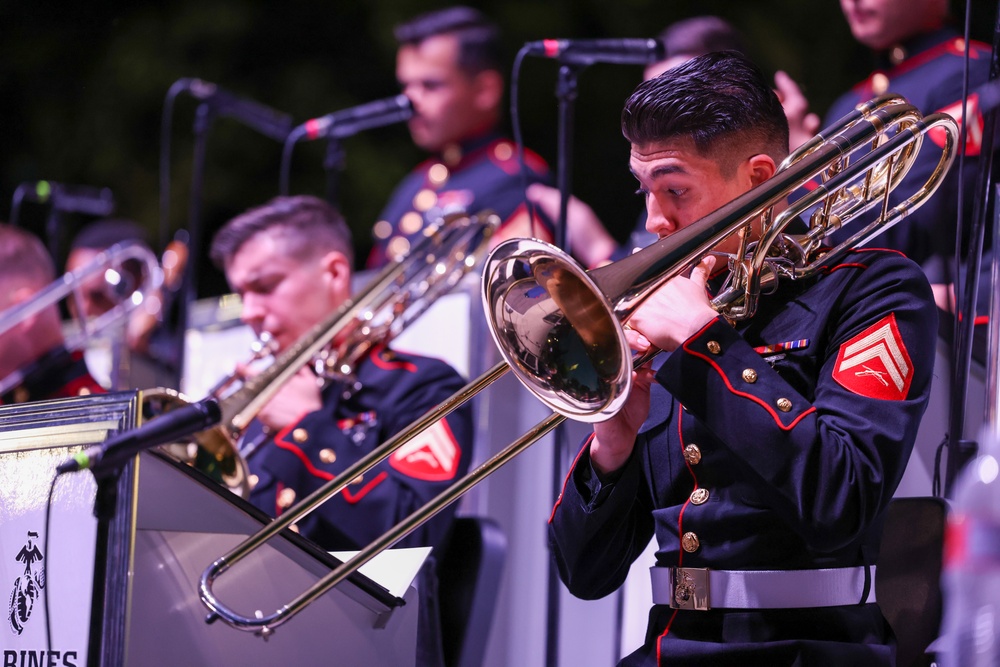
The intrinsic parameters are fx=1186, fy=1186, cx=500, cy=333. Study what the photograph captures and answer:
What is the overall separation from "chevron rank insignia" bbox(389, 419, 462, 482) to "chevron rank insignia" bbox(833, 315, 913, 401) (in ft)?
5.06

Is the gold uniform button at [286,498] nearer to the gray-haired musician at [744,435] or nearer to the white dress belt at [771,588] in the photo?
the gray-haired musician at [744,435]

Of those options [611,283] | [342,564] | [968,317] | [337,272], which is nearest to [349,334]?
[337,272]

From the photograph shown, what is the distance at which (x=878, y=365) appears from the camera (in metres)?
1.70

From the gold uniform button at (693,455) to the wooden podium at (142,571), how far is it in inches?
24.1

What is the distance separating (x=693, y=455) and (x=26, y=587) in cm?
108

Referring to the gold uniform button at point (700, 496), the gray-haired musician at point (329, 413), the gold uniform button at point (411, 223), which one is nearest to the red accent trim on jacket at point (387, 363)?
the gray-haired musician at point (329, 413)

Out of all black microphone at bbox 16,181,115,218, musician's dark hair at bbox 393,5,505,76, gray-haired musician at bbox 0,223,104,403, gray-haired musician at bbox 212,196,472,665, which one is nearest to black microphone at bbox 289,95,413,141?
gray-haired musician at bbox 212,196,472,665

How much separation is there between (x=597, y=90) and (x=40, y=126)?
339 cm

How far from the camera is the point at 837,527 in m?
1.63

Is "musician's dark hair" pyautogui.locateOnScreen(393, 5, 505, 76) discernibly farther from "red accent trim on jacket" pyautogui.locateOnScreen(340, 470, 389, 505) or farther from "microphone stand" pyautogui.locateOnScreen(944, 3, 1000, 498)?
"microphone stand" pyautogui.locateOnScreen(944, 3, 1000, 498)

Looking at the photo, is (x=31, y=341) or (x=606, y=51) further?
(x=31, y=341)

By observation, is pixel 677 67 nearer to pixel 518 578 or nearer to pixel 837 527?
pixel 837 527

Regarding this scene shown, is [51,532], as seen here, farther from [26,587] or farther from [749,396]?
[749,396]

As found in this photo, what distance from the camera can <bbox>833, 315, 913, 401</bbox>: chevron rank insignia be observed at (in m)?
→ 1.69
